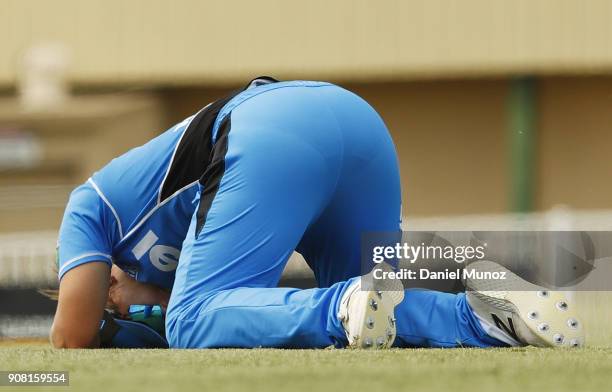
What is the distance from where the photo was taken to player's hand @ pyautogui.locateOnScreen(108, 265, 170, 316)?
4.65m

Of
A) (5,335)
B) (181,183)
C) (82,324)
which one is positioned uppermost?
(181,183)

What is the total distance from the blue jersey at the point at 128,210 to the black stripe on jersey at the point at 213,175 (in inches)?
4.7

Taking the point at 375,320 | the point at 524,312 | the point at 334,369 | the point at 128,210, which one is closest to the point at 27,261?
the point at 128,210

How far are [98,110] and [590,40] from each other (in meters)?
5.82

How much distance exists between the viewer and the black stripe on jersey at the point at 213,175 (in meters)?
4.03

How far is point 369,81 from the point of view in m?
15.6

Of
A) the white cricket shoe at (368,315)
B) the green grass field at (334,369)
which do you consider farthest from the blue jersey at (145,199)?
the white cricket shoe at (368,315)

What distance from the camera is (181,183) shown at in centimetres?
425

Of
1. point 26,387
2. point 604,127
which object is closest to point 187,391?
point 26,387

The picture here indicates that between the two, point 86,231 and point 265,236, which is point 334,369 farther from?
point 86,231

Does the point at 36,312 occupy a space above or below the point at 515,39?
below

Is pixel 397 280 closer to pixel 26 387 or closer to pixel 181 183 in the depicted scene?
pixel 181 183

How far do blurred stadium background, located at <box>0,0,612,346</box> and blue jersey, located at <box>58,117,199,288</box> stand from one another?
10785 millimetres

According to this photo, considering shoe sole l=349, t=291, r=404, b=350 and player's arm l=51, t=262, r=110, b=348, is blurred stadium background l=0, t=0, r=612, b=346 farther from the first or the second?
shoe sole l=349, t=291, r=404, b=350
